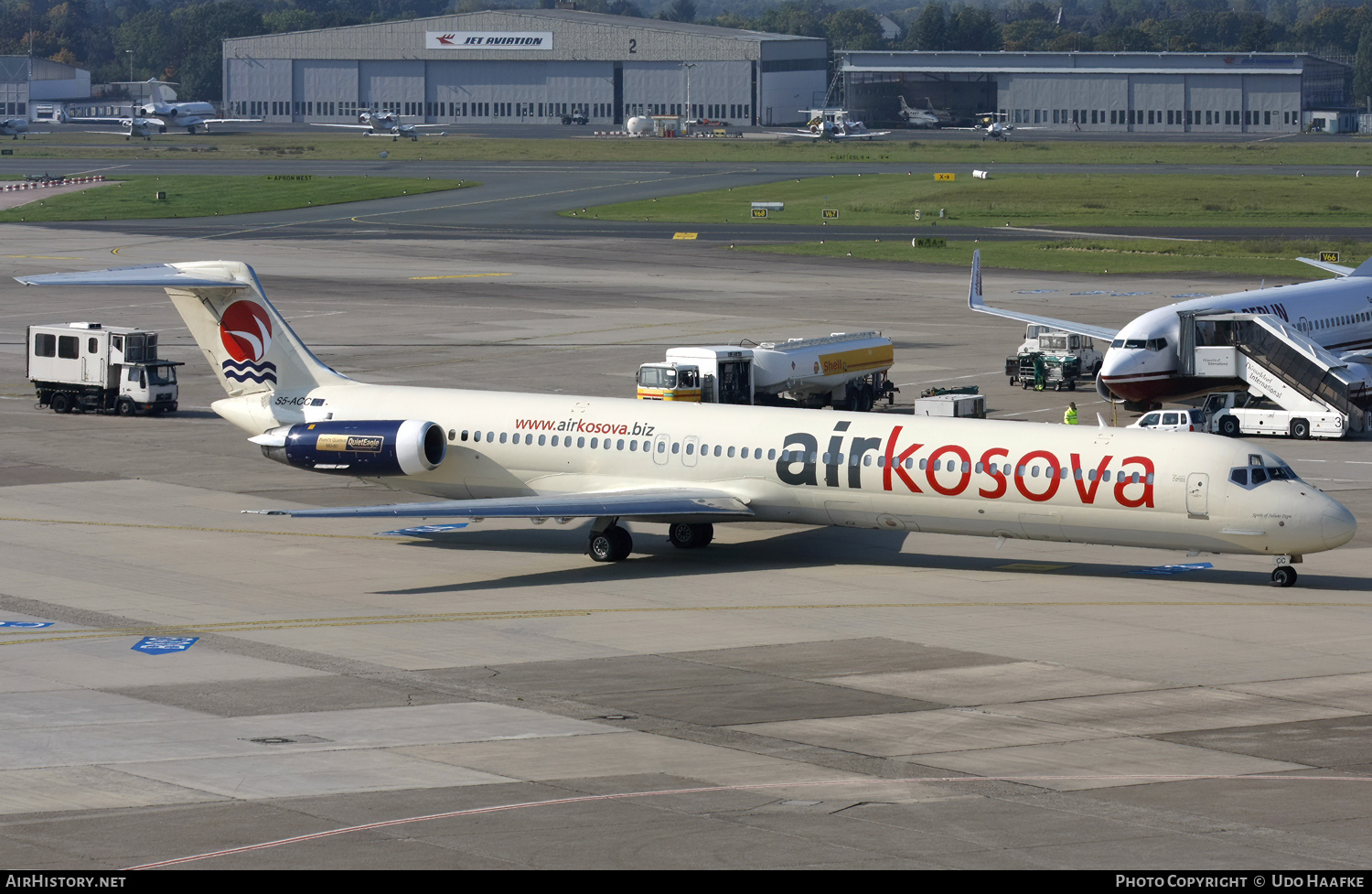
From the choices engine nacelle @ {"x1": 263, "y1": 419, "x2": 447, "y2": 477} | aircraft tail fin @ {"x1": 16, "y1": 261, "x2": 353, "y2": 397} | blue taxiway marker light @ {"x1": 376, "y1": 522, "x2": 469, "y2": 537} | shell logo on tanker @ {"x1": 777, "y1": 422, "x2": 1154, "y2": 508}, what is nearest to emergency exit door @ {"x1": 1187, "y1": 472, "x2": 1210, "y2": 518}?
shell logo on tanker @ {"x1": 777, "y1": 422, "x2": 1154, "y2": 508}

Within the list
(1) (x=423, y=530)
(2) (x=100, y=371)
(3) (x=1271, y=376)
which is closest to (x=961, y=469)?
(1) (x=423, y=530)

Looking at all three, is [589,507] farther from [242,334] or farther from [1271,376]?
[1271,376]

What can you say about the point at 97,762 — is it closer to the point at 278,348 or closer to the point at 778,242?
the point at 278,348

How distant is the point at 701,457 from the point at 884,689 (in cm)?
1270

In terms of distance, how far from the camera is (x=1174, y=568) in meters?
40.5

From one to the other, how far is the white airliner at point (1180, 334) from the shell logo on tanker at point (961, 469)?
24.1 metres

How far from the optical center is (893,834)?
2116 centimetres

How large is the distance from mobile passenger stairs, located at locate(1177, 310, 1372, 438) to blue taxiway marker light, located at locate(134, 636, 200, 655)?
38.4m

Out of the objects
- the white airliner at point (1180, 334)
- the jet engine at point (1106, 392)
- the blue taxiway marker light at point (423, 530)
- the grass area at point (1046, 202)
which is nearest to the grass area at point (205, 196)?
the grass area at point (1046, 202)

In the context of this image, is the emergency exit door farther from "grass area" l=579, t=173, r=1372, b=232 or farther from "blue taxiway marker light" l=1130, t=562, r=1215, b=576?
"grass area" l=579, t=173, r=1372, b=232

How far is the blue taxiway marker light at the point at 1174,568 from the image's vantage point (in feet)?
131

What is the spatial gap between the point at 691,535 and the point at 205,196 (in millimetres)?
116798

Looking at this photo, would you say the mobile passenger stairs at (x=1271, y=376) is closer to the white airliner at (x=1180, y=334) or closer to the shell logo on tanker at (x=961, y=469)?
the white airliner at (x=1180, y=334)

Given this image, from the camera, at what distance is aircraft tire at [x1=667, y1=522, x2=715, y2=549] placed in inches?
1685
